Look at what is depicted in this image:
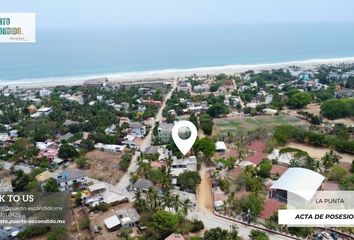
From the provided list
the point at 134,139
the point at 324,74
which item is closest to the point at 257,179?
the point at 134,139

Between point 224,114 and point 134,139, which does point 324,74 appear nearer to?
point 224,114

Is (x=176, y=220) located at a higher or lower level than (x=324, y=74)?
lower

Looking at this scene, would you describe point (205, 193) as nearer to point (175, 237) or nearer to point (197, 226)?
point (197, 226)

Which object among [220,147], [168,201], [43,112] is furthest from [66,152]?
[43,112]

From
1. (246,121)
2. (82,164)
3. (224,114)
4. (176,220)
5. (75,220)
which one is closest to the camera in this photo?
(176,220)

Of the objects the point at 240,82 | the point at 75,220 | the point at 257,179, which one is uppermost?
the point at 240,82

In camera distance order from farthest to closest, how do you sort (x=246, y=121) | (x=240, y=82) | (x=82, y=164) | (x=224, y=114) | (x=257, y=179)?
(x=240, y=82) < (x=224, y=114) < (x=246, y=121) < (x=82, y=164) < (x=257, y=179)

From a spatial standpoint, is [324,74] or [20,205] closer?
[20,205]
